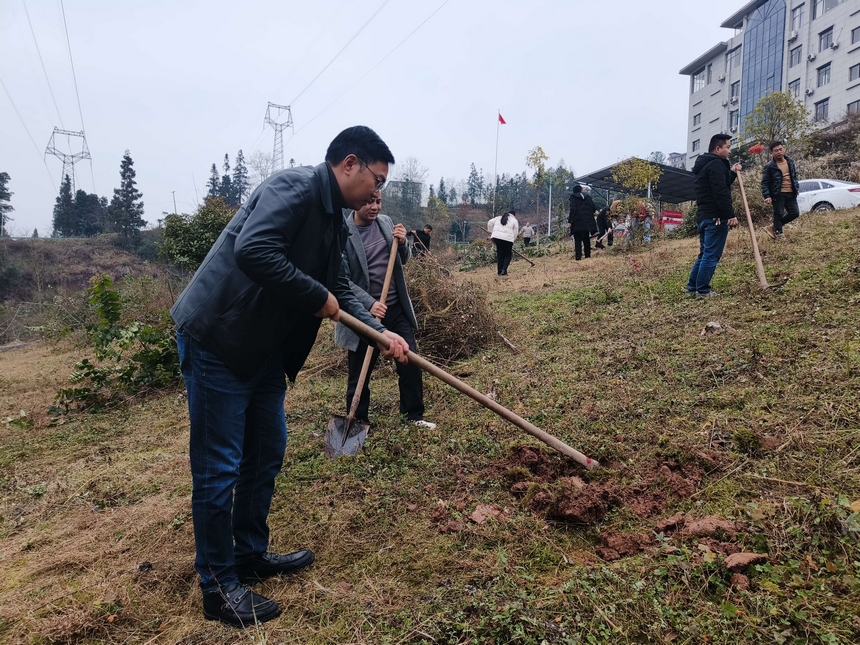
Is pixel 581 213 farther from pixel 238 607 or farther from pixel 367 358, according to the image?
pixel 238 607

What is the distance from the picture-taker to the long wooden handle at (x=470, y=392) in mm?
2294

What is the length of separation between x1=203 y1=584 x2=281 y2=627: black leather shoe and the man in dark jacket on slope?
5500 mm

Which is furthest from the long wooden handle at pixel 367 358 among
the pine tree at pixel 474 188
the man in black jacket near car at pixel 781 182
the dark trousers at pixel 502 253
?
the pine tree at pixel 474 188

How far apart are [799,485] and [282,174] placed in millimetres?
2434

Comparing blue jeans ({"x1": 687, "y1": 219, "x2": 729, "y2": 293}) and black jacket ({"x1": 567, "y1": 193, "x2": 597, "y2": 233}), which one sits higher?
black jacket ({"x1": 567, "y1": 193, "x2": 597, "y2": 233})

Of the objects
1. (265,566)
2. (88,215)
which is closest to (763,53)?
(265,566)

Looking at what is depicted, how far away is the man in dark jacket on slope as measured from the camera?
5.76 metres

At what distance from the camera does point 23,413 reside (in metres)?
5.73

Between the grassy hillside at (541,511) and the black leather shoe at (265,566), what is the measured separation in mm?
65

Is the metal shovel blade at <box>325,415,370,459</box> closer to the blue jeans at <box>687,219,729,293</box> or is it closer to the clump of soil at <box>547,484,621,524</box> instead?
the clump of soil at <box>547,484,621,524</box>

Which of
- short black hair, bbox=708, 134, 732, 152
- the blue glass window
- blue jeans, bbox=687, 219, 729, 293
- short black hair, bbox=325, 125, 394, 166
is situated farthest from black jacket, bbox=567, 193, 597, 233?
the blue glass window

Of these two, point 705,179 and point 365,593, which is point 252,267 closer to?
point 365,593

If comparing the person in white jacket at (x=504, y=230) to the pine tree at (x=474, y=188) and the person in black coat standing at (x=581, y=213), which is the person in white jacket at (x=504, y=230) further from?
the pine tree at (x=474, y=188)

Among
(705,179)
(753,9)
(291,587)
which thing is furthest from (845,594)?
(753,9)
